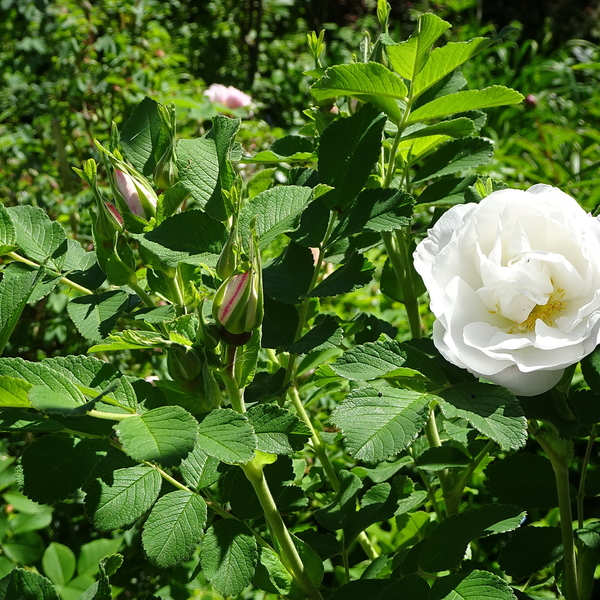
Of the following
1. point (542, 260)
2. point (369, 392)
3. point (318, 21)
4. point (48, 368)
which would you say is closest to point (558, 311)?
point (542, 260)

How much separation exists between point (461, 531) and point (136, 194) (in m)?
0.43

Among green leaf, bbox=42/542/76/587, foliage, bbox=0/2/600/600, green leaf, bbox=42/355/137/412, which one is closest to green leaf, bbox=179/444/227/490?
foliage, bbox=0/2/600/600

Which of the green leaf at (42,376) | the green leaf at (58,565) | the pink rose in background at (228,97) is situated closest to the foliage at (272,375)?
the green leaf at (42,376)

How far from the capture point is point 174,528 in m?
0.55

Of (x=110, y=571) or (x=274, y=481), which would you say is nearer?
(x=110, y=571)

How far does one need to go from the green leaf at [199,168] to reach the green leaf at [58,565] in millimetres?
645

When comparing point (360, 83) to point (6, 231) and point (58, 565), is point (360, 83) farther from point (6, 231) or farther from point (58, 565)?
point (58, 565)

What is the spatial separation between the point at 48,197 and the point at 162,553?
1.68m

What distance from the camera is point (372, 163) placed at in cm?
64

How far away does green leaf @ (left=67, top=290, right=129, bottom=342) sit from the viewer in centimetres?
59

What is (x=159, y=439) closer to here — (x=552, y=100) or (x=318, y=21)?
(x=552, y=100)

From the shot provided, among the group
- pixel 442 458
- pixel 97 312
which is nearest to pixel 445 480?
pixel 442 458

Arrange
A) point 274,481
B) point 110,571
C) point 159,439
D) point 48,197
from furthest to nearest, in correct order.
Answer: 1. point 48,197
2. point 274,481
3. point 110,571
4. point 159,439

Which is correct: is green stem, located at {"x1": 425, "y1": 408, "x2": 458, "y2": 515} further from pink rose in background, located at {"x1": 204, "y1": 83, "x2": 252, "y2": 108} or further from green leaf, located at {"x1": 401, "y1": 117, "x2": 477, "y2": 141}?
pink rose in background, located at {"x1": 204, "y1": 83, "x2": 252, "y2": 108}
